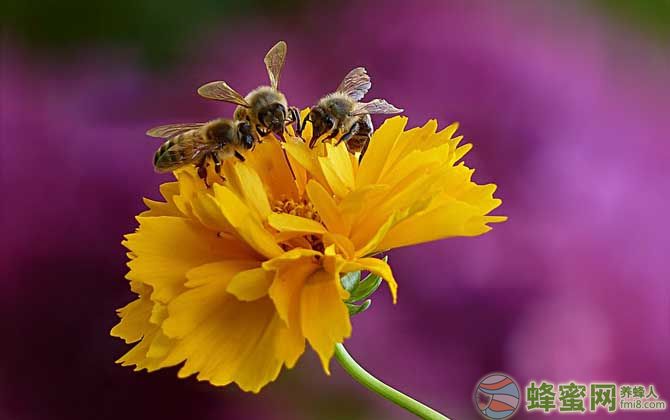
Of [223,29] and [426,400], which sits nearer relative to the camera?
[426,400]

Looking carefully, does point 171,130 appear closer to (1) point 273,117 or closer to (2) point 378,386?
(1) point 273,117

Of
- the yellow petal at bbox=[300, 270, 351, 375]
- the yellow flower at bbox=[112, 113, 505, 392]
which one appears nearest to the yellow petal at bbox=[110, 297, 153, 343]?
the yellow flower at bbox=[112, 113, 505, 392]

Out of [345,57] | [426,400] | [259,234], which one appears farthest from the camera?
[345,57]

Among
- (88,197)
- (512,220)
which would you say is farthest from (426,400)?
(88,197)

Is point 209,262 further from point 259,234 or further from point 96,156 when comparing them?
point 96,156

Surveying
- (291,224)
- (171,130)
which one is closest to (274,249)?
(291,224)

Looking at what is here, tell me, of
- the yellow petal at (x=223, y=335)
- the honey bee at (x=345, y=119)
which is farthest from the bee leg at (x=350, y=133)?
the yellow petal at (x=223, y=335)

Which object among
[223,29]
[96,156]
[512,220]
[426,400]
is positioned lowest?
[426,400]
